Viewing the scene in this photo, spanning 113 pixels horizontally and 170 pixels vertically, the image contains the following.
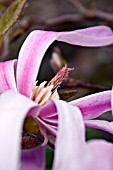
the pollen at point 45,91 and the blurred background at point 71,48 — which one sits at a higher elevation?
the pollen at point 45,91

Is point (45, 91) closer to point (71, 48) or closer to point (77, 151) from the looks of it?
point (77, 151)

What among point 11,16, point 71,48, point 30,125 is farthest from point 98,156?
point 71,48

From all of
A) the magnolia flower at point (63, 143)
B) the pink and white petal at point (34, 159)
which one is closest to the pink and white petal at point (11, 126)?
the magnolia flower at point (63, 143)

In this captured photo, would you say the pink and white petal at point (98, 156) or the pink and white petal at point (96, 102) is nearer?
the pink and white petal at point (98, 156)

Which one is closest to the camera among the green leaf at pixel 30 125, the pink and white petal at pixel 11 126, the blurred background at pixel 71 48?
the pink and white petal at pixel 11 126

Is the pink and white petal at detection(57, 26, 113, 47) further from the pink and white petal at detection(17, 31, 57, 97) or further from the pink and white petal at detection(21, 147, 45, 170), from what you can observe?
the pink and white petal at detection(21, 147, 45, 170)

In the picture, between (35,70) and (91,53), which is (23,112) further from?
(91,53)

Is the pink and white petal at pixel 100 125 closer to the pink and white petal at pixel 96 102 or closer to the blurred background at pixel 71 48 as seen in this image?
the pink and white petal at pixel 96 102
